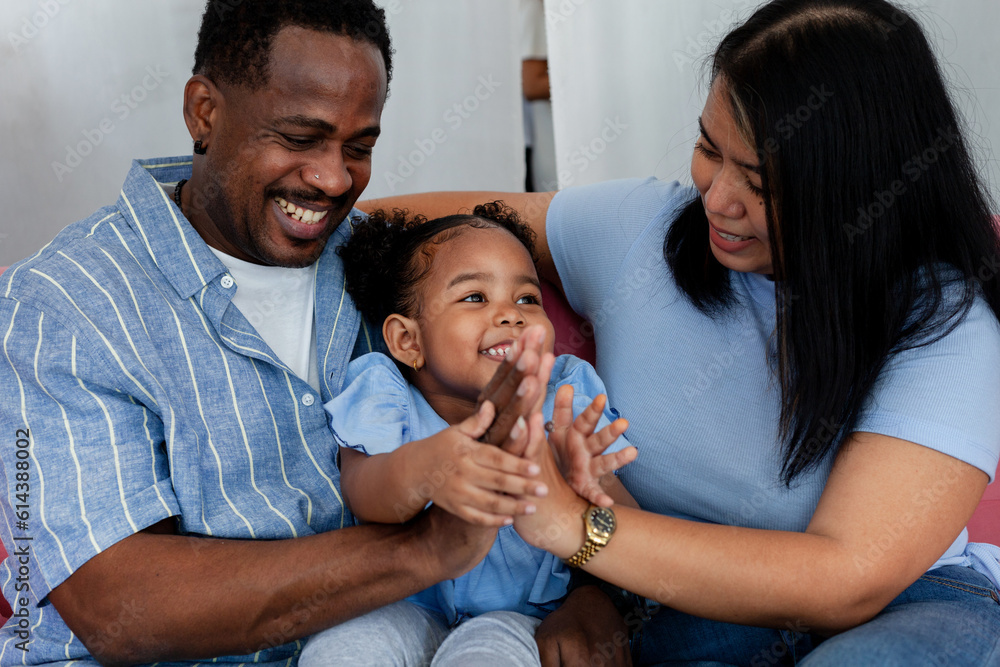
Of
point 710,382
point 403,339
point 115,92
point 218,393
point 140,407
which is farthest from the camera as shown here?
point 115,92

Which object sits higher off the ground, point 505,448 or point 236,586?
point 505,448

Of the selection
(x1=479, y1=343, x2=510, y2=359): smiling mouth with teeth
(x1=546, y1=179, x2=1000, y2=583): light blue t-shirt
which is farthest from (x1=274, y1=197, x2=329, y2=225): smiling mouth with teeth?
(x1=546, y1=179, x2=1000, y2=583): light blue t-shirt

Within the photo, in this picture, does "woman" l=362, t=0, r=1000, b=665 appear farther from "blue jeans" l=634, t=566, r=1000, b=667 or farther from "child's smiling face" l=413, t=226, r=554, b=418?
"child's smiling face" l=413, t=226, r=554, b=418

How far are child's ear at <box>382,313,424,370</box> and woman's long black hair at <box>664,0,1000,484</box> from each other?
0.65 metres

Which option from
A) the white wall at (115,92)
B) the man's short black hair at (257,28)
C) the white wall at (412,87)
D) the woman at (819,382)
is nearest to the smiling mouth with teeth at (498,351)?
the woman at (819,382)

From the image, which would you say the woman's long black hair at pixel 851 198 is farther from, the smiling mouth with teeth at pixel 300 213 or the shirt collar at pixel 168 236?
the shirt collar at pixel 168 236

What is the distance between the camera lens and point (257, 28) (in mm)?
1471

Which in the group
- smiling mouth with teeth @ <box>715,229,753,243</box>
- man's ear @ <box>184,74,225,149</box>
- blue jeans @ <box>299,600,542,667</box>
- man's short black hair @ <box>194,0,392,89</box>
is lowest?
blue jeans @ <box>299,600,542,667</box>

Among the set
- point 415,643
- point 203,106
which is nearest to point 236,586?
point 415,643

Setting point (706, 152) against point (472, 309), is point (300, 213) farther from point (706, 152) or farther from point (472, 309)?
point (706, 152)

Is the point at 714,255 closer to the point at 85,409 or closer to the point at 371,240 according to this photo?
the point at 371,240

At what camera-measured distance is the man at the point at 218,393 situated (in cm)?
121

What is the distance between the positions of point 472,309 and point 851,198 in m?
0.65

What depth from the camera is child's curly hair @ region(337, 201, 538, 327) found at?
64.4 inches
